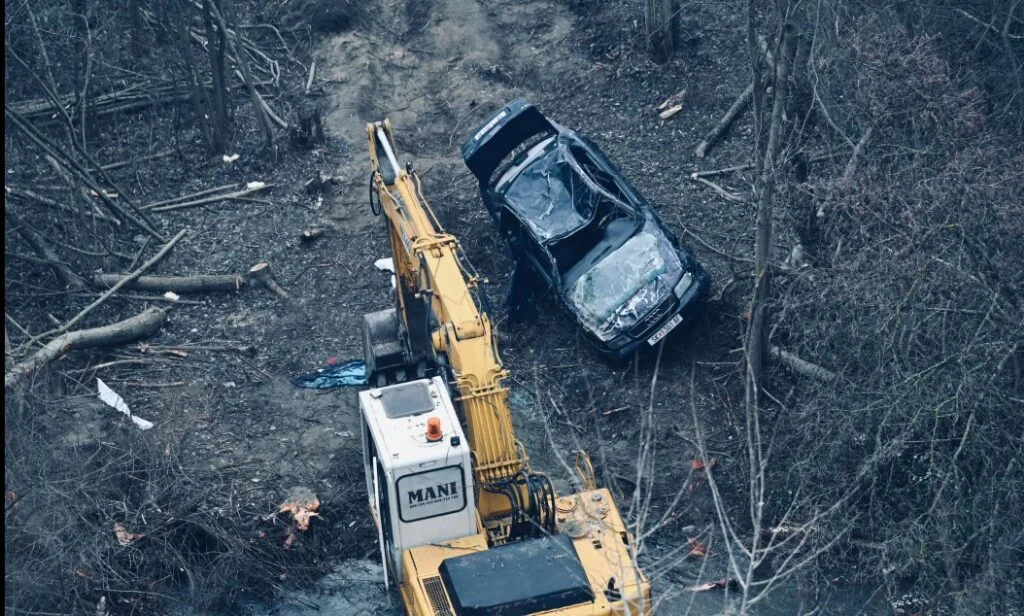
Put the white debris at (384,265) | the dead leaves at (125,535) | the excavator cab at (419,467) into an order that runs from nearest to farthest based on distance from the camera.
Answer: the excavator cab at (419,467)
the dead leaves at (125,535)
the white debris at (384,265)

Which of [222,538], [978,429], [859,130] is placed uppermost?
[859,130]

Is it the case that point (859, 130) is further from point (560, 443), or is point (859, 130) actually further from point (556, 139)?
point (560, 443)

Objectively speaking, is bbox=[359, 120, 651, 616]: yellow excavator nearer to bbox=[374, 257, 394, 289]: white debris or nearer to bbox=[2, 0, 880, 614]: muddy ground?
bbox=[2, 0, 880, 614]: muddy ground

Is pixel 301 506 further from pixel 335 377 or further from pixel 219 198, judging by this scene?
pixel 219 198

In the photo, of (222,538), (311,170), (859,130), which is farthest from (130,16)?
(859,130)

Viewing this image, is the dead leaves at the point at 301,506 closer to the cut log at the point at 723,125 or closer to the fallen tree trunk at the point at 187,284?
the fallen tree trunk at the point at 187,284

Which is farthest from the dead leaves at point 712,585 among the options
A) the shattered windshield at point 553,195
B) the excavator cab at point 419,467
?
the shattered windshield at point 553,195

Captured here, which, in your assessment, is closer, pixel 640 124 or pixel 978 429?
pixel 978 429

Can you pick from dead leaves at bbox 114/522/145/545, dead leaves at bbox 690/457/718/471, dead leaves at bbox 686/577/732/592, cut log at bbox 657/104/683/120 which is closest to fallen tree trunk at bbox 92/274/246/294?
dead leaves at bbox 114/522/145/545
